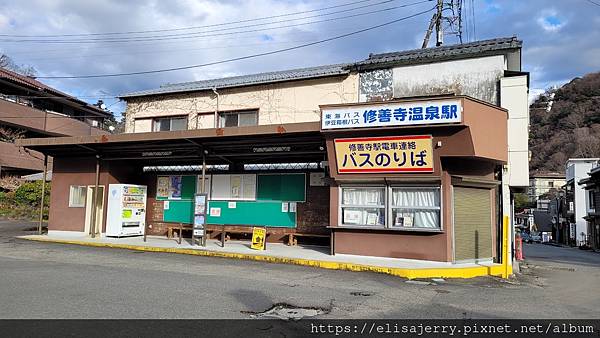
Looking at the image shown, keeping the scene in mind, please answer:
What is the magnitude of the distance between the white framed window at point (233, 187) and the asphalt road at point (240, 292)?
4885 millimetres

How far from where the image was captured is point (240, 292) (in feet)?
28.1

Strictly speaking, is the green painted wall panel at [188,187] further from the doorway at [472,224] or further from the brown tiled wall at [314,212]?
the doorway at [472,224]

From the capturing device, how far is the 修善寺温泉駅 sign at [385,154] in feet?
42.3

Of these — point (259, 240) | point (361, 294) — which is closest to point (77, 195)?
point (259, 240)

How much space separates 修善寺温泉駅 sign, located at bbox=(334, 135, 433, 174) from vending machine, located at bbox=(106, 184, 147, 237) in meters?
9.29

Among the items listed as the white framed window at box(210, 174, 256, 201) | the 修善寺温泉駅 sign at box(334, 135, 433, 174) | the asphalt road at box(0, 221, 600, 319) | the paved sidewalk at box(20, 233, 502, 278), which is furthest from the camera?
the white framed window at box(210, 174, 256, 201)

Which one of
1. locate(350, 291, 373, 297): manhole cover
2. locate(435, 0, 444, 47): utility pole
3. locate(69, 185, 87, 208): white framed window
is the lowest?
locate(350, 291, 373, 297): manhole cover

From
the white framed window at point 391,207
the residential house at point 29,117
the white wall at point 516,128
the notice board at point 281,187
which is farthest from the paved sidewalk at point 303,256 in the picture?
the residential house at point 29,117

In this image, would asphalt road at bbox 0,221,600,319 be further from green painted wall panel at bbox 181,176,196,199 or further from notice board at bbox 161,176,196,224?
green painted wall panel at bbox 181,176,196,199

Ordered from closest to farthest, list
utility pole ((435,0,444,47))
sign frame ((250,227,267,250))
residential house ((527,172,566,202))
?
sign frame ((250,227,267,250)) → utility pole ((435,0,444,47)) → residential house ((527,172,566,202))

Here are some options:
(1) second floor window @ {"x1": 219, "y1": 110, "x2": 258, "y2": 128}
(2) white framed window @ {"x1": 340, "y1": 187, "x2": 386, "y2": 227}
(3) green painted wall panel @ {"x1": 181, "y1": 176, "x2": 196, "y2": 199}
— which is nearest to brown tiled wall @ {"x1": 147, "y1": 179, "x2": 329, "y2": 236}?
(2) white framed window @ {"x1": 340, "y1": 187, "x2": 386, "y2": 227}

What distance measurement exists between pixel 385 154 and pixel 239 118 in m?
7.92

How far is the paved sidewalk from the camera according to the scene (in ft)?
38.9

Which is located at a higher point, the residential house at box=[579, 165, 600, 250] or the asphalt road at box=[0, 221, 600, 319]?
the residential house at box=[579, 165, 600, 250]
